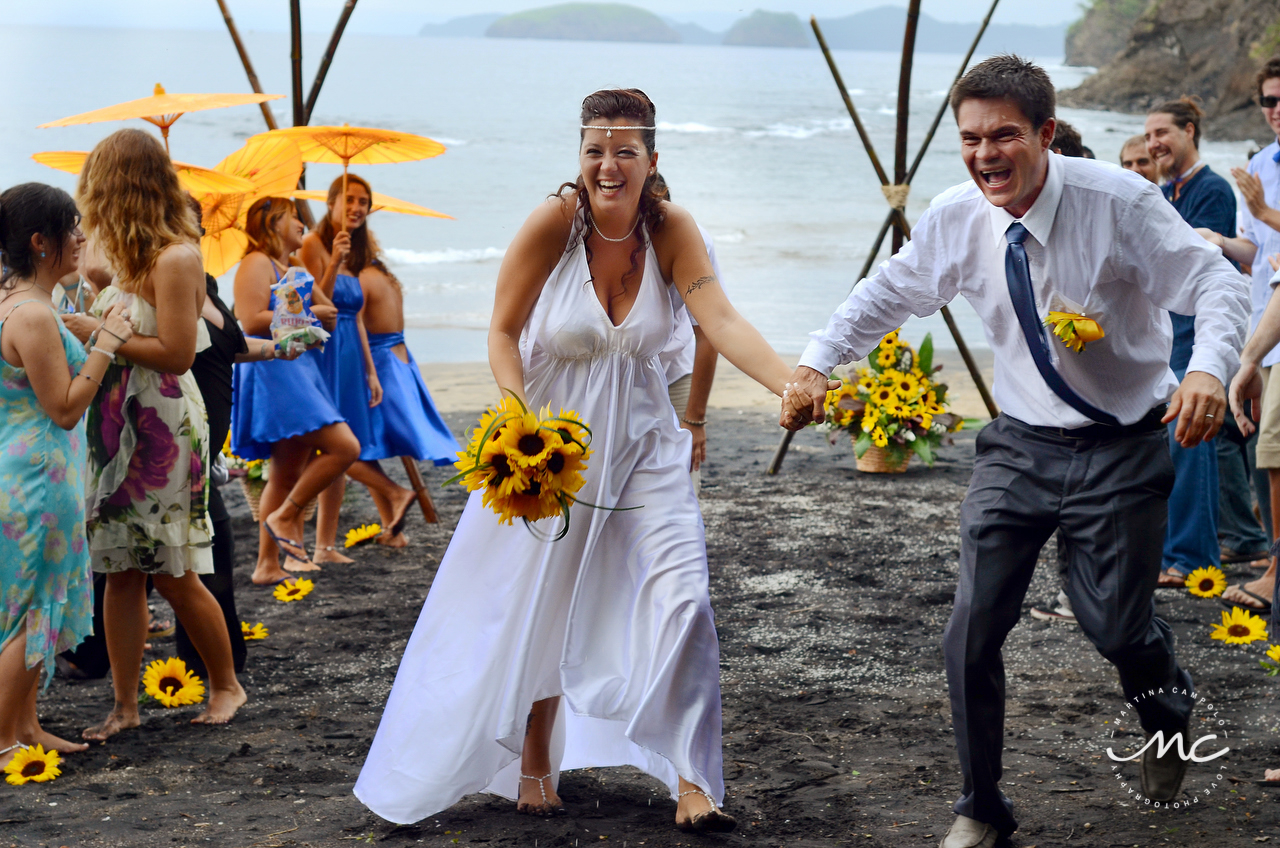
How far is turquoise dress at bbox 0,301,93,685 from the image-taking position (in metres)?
4.03

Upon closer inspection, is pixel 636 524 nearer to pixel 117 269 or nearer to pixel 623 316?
pixel 623 316

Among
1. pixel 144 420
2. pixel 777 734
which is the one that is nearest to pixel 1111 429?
pixel 777 734

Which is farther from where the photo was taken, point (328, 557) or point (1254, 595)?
point (328, 557)

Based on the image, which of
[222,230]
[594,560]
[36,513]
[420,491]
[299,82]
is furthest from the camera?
[299,82]

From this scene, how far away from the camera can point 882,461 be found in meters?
8.91

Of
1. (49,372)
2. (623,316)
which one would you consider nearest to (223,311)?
(49,372)

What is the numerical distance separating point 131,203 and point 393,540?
3476 millimetres

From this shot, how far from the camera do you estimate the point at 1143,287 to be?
337cm

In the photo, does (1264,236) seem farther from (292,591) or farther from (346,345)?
(292,591)

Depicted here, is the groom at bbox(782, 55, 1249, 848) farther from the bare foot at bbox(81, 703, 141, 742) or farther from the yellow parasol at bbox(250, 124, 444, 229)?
the yellow parasol at bbox(250, 124, 444, 229)

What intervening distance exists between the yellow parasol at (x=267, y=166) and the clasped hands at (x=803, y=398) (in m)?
4.15

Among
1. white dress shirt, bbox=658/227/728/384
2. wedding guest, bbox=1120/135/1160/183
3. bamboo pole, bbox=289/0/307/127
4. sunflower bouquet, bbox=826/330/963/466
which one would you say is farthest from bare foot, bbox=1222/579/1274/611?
bamboo pole, bbox=289/0/307/127

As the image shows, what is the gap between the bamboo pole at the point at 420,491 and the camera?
754 centimetres

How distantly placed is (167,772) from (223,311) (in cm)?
191
